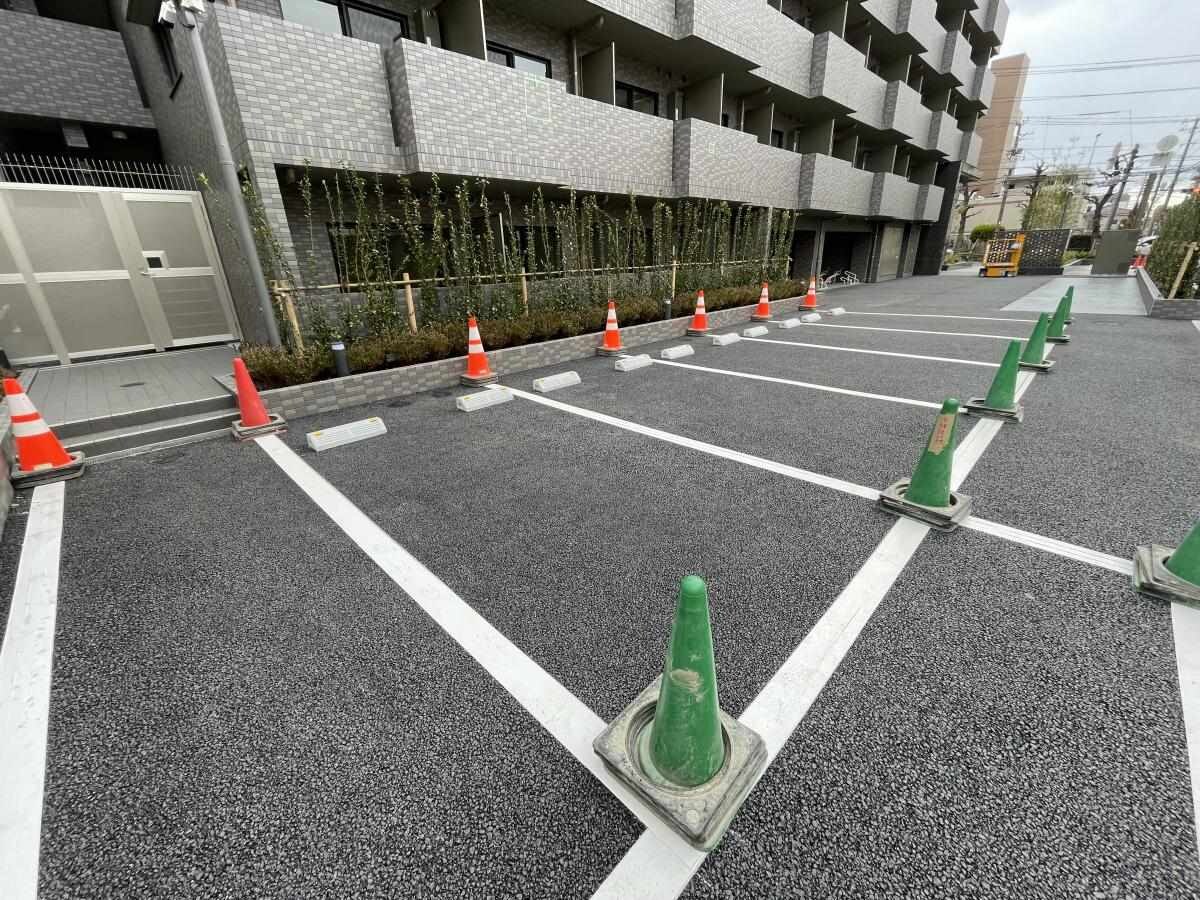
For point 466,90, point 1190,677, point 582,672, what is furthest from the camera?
point 466,90

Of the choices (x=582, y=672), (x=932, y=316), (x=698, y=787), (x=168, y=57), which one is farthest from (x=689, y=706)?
(x=932, y=316)

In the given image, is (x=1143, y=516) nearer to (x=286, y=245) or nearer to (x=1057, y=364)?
(x=1057, y=364)

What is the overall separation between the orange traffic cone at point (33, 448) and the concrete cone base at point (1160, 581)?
267 inches

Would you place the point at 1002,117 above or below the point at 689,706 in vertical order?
above

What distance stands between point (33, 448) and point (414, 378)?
308 cm

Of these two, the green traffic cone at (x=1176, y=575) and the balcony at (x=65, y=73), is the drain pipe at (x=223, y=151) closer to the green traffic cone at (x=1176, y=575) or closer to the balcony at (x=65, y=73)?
the balcony at (x=65, y=73)

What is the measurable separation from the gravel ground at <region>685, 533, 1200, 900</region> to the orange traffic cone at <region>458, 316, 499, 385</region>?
5014 mm

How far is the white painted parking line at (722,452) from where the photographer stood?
324cm

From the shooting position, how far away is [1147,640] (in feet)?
6.32

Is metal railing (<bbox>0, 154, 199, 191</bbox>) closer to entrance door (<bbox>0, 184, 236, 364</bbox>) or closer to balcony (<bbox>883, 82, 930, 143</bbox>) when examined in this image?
entrance door (<bbox>0, 184, 236, 364</bbox>)

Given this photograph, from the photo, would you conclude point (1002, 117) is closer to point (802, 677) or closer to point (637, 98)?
point (637, 98)

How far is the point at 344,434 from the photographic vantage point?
427 centimetres

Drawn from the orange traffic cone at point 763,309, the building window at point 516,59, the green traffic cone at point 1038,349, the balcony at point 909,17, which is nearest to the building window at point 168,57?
the building window at point 516,59

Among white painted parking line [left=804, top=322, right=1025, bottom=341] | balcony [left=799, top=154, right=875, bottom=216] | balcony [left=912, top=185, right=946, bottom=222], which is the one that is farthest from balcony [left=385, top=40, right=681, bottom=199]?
balcony [left=912, top=185, right=946, bottom=222]
